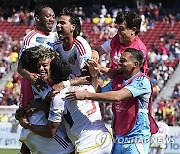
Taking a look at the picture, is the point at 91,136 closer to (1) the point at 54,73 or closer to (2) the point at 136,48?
(1) the point at 54,73

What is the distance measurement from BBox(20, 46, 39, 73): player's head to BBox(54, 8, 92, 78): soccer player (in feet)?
1.59

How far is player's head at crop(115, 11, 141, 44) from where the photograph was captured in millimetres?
7895

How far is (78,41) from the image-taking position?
8.08m

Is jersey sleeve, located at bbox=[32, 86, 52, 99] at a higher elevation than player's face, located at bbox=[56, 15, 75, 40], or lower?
lower

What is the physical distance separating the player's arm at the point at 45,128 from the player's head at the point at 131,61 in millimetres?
1063

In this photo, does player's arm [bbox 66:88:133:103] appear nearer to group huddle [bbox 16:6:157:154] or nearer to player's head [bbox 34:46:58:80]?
group huddle [bbox 16:6:157:154]

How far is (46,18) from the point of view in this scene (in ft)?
28.6

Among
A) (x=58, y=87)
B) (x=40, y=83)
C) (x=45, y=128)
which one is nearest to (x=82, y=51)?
(x=40, y=83)

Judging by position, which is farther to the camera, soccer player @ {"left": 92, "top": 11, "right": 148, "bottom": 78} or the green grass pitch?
the green grass pitch

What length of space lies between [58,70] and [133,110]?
3.62 feet

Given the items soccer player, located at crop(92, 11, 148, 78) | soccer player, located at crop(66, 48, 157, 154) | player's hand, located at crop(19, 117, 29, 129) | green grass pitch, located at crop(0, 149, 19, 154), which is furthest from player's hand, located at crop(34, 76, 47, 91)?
green grass pitch, located at crop(0, 149, 19, 154)

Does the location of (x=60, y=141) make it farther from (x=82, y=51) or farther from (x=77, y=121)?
(x=82, y=51)

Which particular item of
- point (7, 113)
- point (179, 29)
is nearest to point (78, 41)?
point (7, 113)

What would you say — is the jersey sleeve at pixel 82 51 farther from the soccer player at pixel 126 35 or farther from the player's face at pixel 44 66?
the player's face at pixel 44 66
